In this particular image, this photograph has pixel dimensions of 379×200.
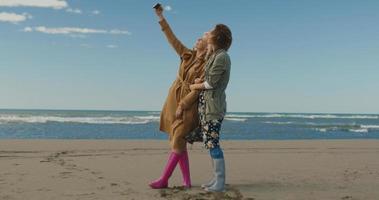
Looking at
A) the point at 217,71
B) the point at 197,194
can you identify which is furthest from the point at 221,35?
the point at 197,194

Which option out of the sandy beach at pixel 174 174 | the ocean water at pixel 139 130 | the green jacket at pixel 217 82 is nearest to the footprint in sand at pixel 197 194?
the sandy beach at pixel 174 174

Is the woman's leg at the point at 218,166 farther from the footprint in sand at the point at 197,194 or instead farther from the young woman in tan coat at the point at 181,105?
the young woman in tan coat at the point at 181,105

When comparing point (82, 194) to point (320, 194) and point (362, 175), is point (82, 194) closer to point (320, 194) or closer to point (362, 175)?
point (320, 194)

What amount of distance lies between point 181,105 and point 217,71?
0.65 m

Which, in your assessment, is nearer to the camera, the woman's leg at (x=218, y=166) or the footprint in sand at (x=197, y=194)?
the footprint in sand at (x=197, y=194)

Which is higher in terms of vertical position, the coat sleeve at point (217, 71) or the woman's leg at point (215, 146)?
the coat sleeve at point (217, 71)

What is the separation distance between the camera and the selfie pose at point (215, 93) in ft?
17.5

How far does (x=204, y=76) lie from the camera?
18.2 ft

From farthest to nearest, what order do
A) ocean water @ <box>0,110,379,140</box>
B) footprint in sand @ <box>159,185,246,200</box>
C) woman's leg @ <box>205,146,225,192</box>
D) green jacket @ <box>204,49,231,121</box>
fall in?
ocean water @ <box>0,110,379,140</box>, woman's leg @ <box>205,146,225,192</box>, green jacket @ <box>204,49,231,121</box>, footprint in sand @ <box>159,185,246,200</box>

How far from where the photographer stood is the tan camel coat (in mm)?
5652

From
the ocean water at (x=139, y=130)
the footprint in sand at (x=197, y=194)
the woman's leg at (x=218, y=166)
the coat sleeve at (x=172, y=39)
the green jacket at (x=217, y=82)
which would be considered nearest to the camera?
the footprint in sand at (x=197, y=194)

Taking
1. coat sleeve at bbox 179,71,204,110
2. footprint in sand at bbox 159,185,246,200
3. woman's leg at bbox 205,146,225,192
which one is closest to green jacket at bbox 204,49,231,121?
coat sleeve at bbox 179,71,204,110

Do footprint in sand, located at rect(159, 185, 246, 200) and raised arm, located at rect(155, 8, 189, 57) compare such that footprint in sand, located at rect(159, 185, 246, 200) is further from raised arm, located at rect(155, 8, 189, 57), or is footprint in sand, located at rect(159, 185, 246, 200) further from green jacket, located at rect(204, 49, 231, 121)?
raised arm, located at rect(155, 8, 189, 57)

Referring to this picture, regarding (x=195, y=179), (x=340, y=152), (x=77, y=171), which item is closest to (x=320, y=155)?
(x=340, y=152)
